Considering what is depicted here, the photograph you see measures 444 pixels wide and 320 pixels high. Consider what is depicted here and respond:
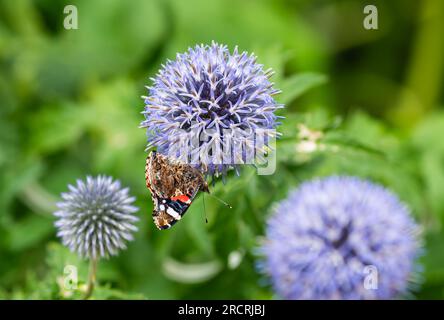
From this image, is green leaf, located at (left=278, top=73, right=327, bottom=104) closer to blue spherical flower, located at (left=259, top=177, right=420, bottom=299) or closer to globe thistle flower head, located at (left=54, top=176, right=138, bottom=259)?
blue spherical flower, located at (left=259, top=177, right=420, bottom=299)

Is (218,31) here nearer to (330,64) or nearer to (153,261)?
(330,64)

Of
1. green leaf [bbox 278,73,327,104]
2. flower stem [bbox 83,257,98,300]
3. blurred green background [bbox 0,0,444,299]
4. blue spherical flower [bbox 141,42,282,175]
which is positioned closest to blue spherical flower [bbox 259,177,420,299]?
blurred green background [bbox 0,0,444,299]

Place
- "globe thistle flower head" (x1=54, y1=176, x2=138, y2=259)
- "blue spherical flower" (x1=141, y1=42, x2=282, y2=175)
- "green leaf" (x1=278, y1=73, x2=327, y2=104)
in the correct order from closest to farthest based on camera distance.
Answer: "blue spherical flower" (x1=141, y1=42, x2=282, y2=175)
"globe thistle flower head" (x1=54, y1=176, x2=138, y2=259)
"green leaf" (x1=278, y1=73, x2=327, y2=104)

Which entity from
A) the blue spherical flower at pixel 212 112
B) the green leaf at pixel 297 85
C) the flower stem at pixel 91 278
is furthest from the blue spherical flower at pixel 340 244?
the flower stem at pixel 91 278

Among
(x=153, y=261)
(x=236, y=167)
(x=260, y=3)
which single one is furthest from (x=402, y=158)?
(x=260, y=3)

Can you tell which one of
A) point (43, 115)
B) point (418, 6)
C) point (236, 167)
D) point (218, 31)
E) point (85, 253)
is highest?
point (418, 6)

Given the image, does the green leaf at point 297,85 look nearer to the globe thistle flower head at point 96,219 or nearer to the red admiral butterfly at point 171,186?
the red admiral butterfly at point 171,186
